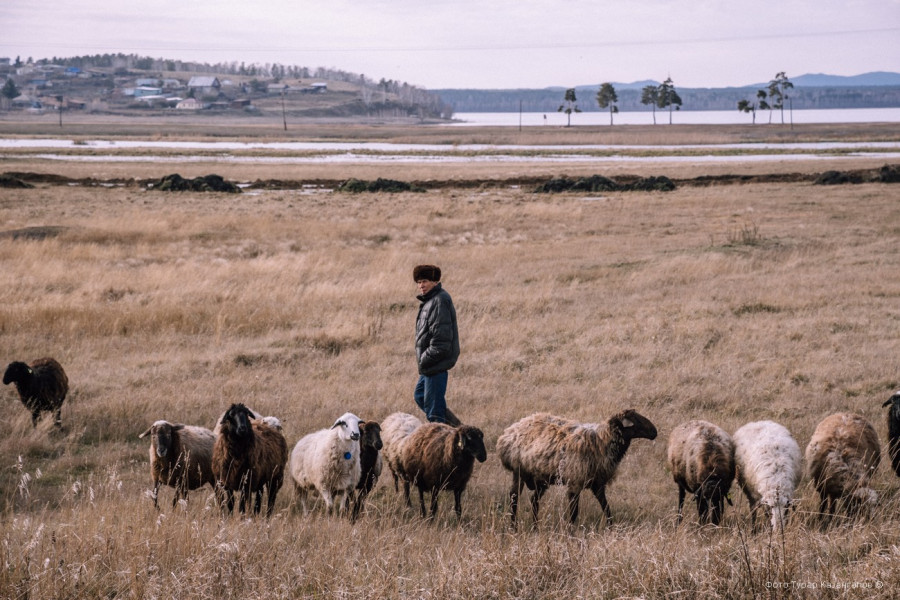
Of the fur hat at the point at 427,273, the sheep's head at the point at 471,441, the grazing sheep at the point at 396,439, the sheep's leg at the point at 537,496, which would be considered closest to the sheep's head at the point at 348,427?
the grazing sheep at the point at 396,439

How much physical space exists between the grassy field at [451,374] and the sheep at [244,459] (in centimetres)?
33

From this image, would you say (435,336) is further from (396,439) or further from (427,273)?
(396,439)

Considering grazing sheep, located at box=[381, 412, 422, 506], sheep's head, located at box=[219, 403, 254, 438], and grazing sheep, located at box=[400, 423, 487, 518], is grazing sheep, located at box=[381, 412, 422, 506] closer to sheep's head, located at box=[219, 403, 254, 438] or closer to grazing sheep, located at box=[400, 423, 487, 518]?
grazing sheep, located at box=[400, 423, 487, 518]

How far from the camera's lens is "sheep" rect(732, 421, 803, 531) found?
733 centimetres

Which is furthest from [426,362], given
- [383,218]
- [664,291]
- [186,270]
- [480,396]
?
[383,218]

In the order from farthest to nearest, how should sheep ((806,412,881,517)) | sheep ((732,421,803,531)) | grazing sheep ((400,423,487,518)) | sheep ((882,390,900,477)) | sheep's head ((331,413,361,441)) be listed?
sheep ((882,390,900,477)) < grazing sheep ((400,423,487,518)) < sheep's head ((331,413,361,441)) < sheep ((806,412,881,517)) < sheep ((732,421,803,531))

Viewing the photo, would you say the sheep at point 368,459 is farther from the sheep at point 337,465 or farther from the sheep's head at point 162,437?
the sheep's head at point 162,437

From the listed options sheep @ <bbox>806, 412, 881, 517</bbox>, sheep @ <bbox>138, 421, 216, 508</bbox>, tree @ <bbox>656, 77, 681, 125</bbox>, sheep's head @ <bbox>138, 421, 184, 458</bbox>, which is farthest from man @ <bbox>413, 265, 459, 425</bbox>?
tree @ <bbox>656, 77, 681, 125</bbox>

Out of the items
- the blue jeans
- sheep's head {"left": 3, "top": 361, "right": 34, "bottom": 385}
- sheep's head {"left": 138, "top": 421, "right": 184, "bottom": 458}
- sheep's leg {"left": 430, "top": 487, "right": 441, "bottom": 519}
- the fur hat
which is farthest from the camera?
sheep's head {"left": 3, "top": 361, "right": 34, "bottom": 385}

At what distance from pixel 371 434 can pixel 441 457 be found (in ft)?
2.60

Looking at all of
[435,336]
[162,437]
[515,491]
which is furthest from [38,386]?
[515,491]

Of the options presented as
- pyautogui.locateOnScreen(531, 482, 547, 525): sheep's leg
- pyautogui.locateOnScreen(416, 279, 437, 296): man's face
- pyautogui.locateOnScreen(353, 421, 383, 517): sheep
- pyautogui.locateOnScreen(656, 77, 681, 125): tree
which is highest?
pyautogui.locateOnScreen(656, 77, 681, 125): tree

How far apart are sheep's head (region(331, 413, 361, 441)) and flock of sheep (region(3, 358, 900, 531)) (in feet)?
0.05

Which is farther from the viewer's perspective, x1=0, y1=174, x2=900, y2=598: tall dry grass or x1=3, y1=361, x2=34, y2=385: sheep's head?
x1=3, y1=361, x2=34, y2=385: sheep's head
